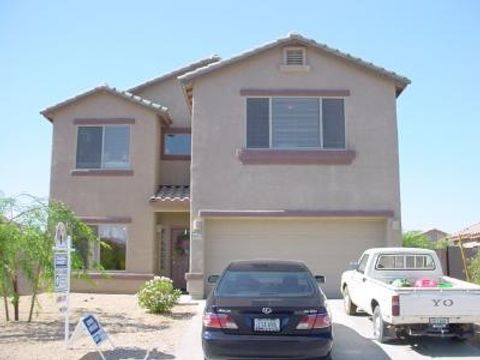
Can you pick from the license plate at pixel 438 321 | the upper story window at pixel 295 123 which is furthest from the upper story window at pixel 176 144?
the license plate at pixel 438 321

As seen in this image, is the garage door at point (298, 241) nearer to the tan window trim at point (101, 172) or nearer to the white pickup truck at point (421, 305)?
the tan window trim at point (101, 172)

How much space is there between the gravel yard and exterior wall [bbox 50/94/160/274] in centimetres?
336

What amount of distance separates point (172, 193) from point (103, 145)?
2.83 m

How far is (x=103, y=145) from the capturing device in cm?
1966

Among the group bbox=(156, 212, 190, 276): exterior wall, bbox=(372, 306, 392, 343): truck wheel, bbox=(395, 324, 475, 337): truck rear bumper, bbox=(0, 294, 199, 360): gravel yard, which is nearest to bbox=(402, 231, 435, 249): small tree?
bbox=(156, 212, 190, 276): exterior wall

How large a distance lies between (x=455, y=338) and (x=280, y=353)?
4.36m

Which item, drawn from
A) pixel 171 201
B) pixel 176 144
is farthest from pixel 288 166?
pixel 176 144

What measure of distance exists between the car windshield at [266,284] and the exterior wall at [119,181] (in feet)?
34.7

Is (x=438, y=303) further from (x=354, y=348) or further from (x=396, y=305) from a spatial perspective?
(x=354, y=348)

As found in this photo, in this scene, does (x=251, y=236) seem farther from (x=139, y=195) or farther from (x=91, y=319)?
(x=91, y=319)

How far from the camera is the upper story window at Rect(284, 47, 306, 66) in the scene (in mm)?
17781

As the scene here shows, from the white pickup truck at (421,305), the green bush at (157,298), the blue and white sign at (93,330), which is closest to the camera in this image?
the blue and white sign at (93,330)

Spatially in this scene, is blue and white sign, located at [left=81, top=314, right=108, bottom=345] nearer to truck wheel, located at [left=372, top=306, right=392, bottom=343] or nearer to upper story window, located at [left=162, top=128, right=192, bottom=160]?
truck wheel, located at [left=372, top=306, right=392, bottom=343]

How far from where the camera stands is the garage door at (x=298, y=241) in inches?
670
